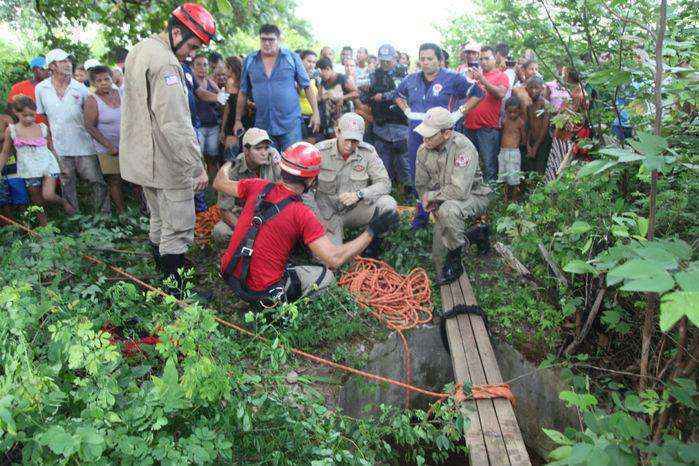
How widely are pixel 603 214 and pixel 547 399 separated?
1.54 metres

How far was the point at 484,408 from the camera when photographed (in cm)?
315

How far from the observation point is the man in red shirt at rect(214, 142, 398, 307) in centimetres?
354

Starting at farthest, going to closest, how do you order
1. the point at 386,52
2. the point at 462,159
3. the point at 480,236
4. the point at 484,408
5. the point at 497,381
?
the point at 386,52, the point at 480,236, the point at 462,159, the point at 497,381, the point at 484,408

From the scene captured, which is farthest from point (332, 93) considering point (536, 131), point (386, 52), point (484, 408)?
point (484, 408)

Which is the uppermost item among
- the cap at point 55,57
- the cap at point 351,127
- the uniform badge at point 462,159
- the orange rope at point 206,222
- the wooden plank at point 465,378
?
the cap at point 55,57

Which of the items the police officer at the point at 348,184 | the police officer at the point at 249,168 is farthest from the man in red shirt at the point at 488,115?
the police officer at the point at 249,168

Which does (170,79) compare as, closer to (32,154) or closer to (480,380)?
(32,154)

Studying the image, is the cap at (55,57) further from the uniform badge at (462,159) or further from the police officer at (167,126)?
the uniform badge at (462,159)

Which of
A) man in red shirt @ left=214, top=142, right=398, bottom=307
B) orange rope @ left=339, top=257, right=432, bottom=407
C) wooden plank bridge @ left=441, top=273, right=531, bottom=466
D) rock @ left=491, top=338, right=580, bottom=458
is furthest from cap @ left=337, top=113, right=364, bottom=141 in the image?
rock @ left=491, top=338, right=580, bottom=458

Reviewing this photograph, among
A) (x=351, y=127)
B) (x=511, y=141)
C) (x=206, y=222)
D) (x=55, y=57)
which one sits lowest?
(x=206, y=222)

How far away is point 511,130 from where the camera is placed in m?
6.61

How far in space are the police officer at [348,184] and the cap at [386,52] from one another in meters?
2.24

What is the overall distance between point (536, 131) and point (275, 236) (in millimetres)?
4557

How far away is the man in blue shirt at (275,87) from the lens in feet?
18.5
